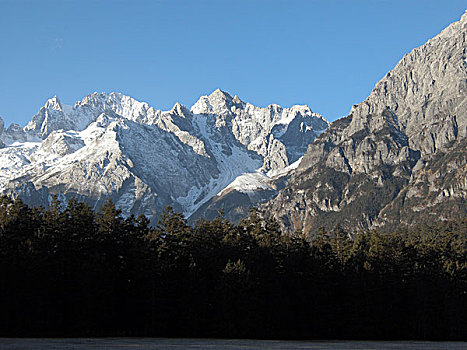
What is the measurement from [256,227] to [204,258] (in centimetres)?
2179

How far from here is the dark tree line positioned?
88125 millimetres

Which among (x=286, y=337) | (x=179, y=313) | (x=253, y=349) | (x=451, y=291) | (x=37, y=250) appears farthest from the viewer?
(x=451, y=291)

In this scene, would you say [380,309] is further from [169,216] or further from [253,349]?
[253,349]

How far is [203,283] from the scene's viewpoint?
10056 cm

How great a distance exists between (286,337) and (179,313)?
20.2 metres

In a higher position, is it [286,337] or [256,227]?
[256,227]

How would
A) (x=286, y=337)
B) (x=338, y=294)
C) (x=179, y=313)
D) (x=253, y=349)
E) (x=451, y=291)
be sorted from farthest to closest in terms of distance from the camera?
(x=451, y=291) < (x=338, y=294) < (x=286, y=337) < (x=179, y=313) < (x=253, y=349)

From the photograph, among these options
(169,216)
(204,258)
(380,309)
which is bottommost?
(380,309)

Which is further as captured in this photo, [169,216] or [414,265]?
[414,265]

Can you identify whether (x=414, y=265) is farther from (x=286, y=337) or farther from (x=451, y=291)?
(x=286, y=337)

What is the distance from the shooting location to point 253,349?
6406cm

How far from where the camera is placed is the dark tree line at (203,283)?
88125 mm

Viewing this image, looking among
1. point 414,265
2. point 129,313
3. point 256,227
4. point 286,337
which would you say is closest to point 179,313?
point 129,313

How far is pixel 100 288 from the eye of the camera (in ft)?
296
